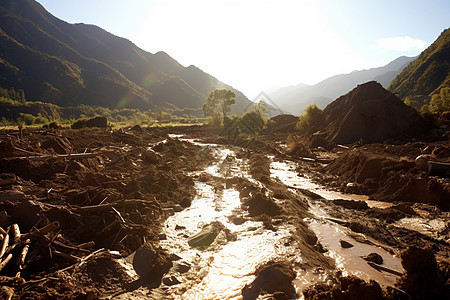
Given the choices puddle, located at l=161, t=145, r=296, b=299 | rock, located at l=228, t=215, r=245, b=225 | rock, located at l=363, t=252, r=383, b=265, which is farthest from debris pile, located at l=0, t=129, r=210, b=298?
rock, located at l=363, t=252, r=383, b=265

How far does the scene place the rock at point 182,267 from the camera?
16.2 feet

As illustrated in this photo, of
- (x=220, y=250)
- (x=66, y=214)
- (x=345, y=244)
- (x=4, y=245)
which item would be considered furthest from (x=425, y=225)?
(x=4, y=245)

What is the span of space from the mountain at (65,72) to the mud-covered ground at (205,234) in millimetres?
125022

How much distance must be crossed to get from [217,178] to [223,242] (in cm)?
672

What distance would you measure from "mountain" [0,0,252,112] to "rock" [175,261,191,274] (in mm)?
129519

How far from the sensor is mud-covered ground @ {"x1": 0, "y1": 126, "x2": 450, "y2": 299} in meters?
3.94

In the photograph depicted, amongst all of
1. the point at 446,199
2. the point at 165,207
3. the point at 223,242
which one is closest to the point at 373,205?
the point at 446,199

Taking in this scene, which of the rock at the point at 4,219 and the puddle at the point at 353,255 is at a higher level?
the rock at the point at 4,219

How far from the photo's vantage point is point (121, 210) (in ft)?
21.8

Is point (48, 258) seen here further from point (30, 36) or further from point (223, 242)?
point (30, 36)

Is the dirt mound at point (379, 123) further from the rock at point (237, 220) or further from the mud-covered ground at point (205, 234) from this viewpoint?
the rock at point (237, 220)

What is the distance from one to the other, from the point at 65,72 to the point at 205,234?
15083 cm

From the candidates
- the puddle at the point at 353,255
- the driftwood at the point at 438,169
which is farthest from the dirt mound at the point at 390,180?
the puddle at the point at 353,255

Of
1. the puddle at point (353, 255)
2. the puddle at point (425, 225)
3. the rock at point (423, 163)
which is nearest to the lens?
the puddle at point (353, 255)
